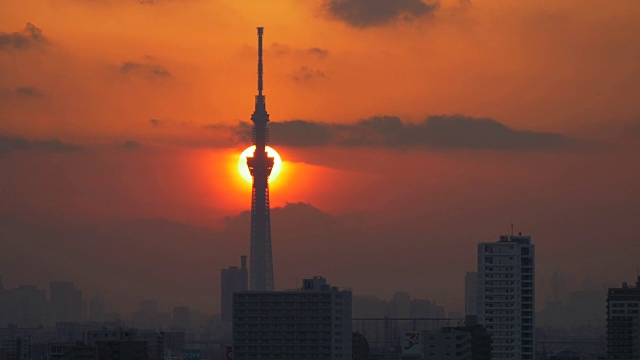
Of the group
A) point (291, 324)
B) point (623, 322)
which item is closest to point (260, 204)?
point (623, 322)

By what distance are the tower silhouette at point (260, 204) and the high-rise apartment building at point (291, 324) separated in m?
52.5

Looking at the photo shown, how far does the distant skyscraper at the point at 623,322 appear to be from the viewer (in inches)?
3839

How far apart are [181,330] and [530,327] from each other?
3396 inches

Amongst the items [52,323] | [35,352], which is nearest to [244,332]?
[35,352]

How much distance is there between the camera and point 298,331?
7694 cm

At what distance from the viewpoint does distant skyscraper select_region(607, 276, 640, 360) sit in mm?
97500

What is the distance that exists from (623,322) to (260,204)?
143 feet

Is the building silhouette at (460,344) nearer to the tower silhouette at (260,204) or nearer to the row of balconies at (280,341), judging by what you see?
the row of balconies at (280,341)

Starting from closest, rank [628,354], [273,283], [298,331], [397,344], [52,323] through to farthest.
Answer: [298,331], [628,354], [397,344], [273,283], [52,323]

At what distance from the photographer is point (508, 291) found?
70.1m

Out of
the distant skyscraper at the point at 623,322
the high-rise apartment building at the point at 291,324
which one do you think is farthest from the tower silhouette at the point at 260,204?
the high-rise apartment building at the point at 291,324

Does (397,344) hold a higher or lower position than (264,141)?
lower

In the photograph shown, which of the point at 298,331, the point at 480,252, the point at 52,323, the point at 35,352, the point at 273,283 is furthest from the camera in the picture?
the point at 52,323

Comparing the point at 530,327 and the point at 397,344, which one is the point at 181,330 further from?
the point at 530,327
